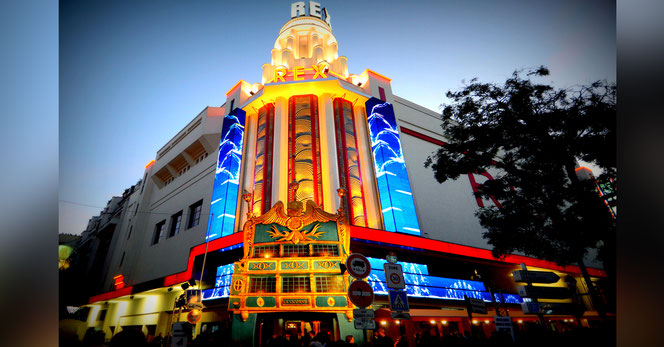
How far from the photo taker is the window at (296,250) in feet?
39.5

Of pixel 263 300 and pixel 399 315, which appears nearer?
pixel 399 315

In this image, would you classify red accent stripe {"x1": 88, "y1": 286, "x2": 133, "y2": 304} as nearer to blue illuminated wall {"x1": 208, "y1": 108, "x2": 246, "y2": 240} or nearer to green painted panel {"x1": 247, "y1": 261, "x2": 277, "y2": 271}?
blue illuminated wall {"x1": 208, "y1": 108, "x2": 246, "y2": 240}

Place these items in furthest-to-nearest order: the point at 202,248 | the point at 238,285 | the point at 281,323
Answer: the point at 202,248 → the point at 281,323 → the point at 238,285

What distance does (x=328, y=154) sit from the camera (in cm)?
1972

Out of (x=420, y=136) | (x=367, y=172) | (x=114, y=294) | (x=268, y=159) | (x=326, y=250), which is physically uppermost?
(x=420, y=136)

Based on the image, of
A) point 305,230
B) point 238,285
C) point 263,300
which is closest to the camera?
point 263,300

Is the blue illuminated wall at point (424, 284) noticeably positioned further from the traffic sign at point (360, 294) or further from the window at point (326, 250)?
the traffic sign at point (360, 294)

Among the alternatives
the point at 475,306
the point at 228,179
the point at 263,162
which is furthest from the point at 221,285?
the point at 475,306

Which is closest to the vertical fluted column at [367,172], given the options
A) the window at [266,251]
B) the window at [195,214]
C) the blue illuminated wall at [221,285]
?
the window at [266,251]

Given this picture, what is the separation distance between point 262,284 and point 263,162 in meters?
10.9

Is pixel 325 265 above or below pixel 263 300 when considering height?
above

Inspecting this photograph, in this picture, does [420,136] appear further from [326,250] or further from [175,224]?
[175,224]
